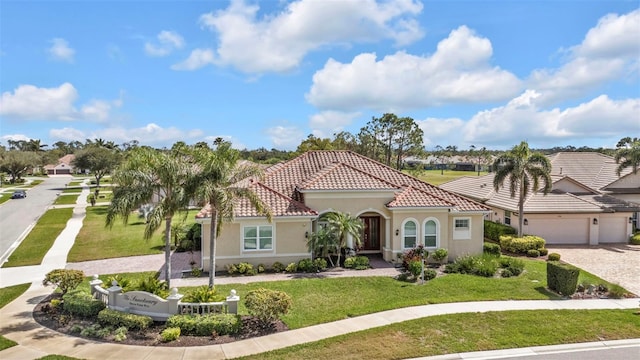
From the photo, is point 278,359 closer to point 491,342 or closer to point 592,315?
point 491,342

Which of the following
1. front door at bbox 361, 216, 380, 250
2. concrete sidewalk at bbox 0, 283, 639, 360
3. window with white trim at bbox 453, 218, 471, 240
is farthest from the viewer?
front door at bbox 361, 216, 380, 250

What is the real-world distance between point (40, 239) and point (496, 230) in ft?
110

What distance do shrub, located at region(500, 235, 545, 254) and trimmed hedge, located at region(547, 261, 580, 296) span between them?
896cm

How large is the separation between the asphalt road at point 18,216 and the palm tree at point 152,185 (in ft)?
47.1

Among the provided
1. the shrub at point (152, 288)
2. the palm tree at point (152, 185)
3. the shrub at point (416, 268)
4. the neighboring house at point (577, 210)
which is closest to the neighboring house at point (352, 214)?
the shrub at point (416, 268)

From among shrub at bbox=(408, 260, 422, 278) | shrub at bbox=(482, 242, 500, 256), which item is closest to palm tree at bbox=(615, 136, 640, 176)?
shrub at bbox=(482, 242, 500, 256)

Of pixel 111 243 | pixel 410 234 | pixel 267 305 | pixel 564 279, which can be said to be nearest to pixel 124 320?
pixel 267 305

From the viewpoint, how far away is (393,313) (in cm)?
1426

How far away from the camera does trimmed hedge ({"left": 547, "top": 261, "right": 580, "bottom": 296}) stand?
1614 centimetres

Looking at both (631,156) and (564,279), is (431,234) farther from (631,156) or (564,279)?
(631,156)

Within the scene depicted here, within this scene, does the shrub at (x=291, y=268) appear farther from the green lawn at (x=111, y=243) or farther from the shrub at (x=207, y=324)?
the shrub at (x=207, y=324)

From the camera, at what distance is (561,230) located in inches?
1125

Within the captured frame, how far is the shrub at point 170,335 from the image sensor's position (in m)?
12.1

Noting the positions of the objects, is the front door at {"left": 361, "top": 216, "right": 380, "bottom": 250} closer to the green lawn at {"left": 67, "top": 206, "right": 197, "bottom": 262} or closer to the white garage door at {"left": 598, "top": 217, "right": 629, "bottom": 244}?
the green lawn at {"left": 67, "top": 206, "right": 197, "bottom": 262}
